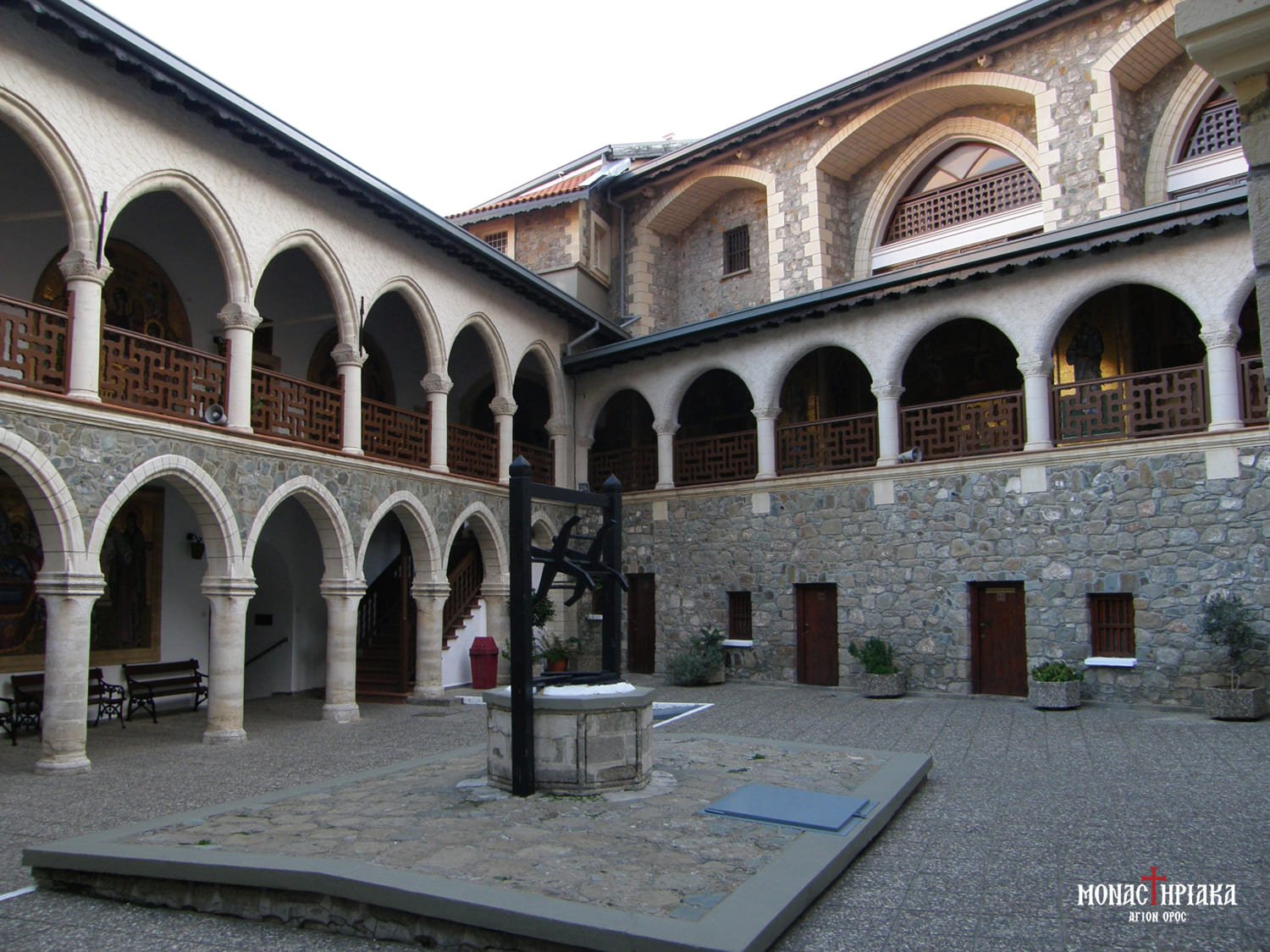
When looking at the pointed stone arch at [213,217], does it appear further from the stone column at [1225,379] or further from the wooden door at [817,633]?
the stone column at [1225,379]

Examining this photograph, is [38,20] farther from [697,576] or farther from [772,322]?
[697,576]

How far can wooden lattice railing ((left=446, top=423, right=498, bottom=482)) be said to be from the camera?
16297 millimetres

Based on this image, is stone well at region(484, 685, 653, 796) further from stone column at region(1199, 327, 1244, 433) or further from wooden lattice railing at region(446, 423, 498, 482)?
stone column at region(1199, 327, 1244, 433)

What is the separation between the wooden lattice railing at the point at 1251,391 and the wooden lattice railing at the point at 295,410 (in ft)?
39.5

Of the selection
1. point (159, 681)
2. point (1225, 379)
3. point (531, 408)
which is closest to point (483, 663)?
point (159, 681)

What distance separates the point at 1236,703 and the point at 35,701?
14.1 metres

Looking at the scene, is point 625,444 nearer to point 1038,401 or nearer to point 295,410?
point 295,410

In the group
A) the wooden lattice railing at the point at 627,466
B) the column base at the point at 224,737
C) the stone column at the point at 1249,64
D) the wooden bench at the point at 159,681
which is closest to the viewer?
the stone column at the point at 1249,64

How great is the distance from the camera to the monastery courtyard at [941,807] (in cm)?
489

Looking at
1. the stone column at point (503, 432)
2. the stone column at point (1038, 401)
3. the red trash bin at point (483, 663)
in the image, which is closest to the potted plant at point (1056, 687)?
the stone column at point (1038, 401)

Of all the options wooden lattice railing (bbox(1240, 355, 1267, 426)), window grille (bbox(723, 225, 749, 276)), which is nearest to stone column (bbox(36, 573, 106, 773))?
wooden lattice railing (bbox(1240, 355, 1267, 426))

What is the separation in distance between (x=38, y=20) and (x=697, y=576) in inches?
481

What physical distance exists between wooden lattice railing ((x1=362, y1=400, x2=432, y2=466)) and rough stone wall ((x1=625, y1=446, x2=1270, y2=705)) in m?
4.48

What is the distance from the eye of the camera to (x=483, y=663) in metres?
16.1
